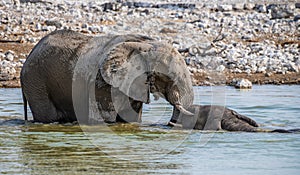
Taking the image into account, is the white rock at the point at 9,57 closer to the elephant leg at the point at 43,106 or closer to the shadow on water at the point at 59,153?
the elephant leg at the point at 43,106

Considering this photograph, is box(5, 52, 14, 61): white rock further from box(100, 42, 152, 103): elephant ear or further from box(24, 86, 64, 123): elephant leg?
box(100, 42, 152, 103): elephant ear

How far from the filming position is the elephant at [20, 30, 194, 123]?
11.2m

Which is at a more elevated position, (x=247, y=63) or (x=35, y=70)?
(x=35, y=70)

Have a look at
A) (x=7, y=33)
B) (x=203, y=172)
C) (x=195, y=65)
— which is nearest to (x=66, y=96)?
(x=203, y=172)

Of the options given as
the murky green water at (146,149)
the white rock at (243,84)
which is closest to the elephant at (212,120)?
the murky green water at (146,149)

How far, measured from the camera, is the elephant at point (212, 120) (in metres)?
11.1

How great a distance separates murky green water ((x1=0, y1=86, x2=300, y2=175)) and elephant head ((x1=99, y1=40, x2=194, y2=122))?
19.6 inches

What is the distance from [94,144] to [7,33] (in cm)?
1378

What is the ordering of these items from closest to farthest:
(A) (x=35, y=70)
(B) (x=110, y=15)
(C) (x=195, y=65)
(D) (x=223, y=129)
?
(D) (x=223, y=129)
(A) (x=35, y=70)
(C) (x=195, y=65)
(B) (x=110, y=15)

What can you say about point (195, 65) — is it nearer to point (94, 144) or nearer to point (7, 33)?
point (7, 33)

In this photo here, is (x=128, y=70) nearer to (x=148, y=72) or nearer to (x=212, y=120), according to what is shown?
(x=148, y=72)

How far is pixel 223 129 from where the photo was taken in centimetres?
1114

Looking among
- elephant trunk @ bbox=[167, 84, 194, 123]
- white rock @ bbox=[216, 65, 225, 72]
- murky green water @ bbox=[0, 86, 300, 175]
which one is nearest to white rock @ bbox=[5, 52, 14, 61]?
white rock @ bbox=[216, 65, 225, 72]

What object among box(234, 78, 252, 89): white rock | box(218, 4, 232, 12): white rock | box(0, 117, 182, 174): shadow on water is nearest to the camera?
box(0, 117, 182, 174): shadow on water
